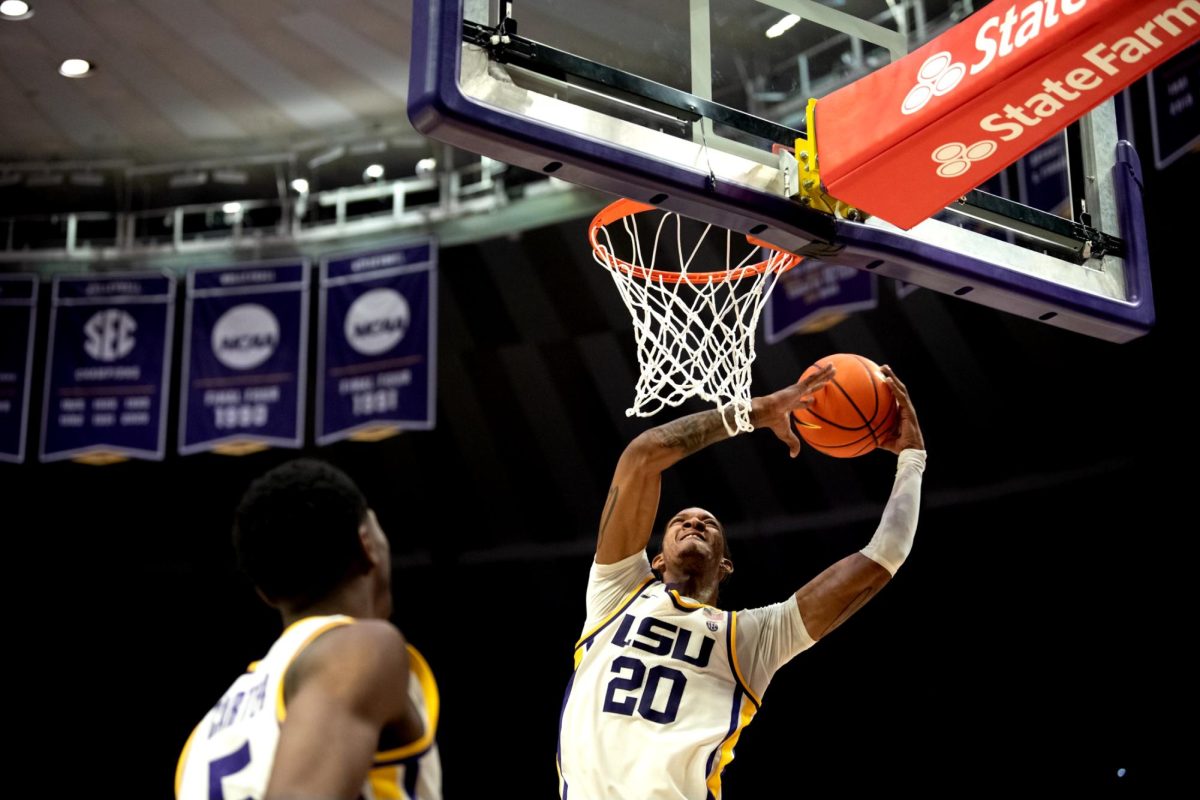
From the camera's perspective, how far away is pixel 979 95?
3.12 m

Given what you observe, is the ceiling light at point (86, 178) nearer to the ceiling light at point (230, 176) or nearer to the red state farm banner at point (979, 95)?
the ceiling light at point (230, 176)

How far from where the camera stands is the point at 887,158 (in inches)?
130

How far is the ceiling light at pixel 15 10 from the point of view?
9.06 metres

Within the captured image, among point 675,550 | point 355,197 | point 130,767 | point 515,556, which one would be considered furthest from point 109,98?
point 675,550

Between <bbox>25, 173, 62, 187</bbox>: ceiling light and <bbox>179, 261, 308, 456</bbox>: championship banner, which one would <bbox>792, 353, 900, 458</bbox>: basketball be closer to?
<bbox>179, 261, 308, 456</bbox>: championship banner

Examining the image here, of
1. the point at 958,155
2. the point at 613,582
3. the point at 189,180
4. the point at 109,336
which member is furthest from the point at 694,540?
the point at 189,180

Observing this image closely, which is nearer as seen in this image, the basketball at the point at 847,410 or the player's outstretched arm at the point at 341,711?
the player's outstretched arm at the point at 341,711

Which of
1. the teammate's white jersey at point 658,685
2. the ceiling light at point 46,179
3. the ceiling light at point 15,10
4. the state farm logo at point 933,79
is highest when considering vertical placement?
the ceiling light at point 15,10

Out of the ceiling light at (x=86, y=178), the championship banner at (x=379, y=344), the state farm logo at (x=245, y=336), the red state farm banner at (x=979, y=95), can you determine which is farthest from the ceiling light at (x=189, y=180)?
the red state farm banner at (x=979, y=95)

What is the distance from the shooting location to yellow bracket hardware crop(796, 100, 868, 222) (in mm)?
3508

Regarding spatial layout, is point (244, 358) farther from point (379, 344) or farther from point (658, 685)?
point (658, 685)

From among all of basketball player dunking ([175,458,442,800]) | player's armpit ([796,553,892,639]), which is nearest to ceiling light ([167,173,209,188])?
player's armpit ([796,553,892,639])

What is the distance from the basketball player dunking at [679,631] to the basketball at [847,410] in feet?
0.19

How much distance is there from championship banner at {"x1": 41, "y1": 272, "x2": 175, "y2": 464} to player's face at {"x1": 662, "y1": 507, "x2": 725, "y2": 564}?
6654 mm
